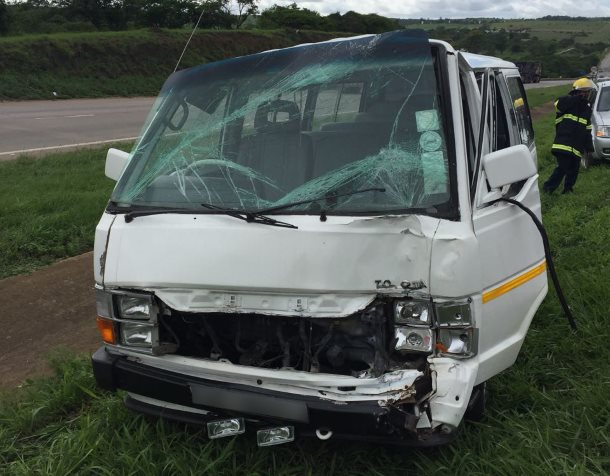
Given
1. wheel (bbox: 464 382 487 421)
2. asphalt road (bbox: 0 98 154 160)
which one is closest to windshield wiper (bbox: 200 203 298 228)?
wheel (bbox: 464 382 487 421)

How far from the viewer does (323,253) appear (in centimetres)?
270

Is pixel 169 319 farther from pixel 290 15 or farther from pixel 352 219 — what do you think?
pixel 290 15

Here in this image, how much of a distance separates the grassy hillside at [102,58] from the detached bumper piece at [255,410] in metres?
23.6

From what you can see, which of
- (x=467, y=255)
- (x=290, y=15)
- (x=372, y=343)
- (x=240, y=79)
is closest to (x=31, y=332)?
(x=240, y=79)

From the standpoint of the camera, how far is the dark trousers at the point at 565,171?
878 centimetres

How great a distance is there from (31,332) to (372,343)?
3.19 metres

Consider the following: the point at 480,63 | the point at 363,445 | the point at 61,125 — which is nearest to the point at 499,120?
the point at 480,63

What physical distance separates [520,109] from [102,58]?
3146 centimetres

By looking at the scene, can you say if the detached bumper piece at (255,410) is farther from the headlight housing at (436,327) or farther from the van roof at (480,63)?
the van roof at (480,63)

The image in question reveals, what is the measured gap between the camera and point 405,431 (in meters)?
2.62

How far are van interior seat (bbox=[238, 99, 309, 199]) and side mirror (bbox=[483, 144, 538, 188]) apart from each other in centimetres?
87

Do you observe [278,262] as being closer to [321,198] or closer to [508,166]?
[321,198]

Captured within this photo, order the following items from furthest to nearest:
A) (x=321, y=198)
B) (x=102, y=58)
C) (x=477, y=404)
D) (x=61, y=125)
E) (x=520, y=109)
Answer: (x=102, y=58), (x=61, y=125), (x=520, y=109), (x=477, y=404), (x=321, y=198)

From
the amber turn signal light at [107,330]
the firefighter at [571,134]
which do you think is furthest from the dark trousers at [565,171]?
the amber turn signal light at [107,330]
